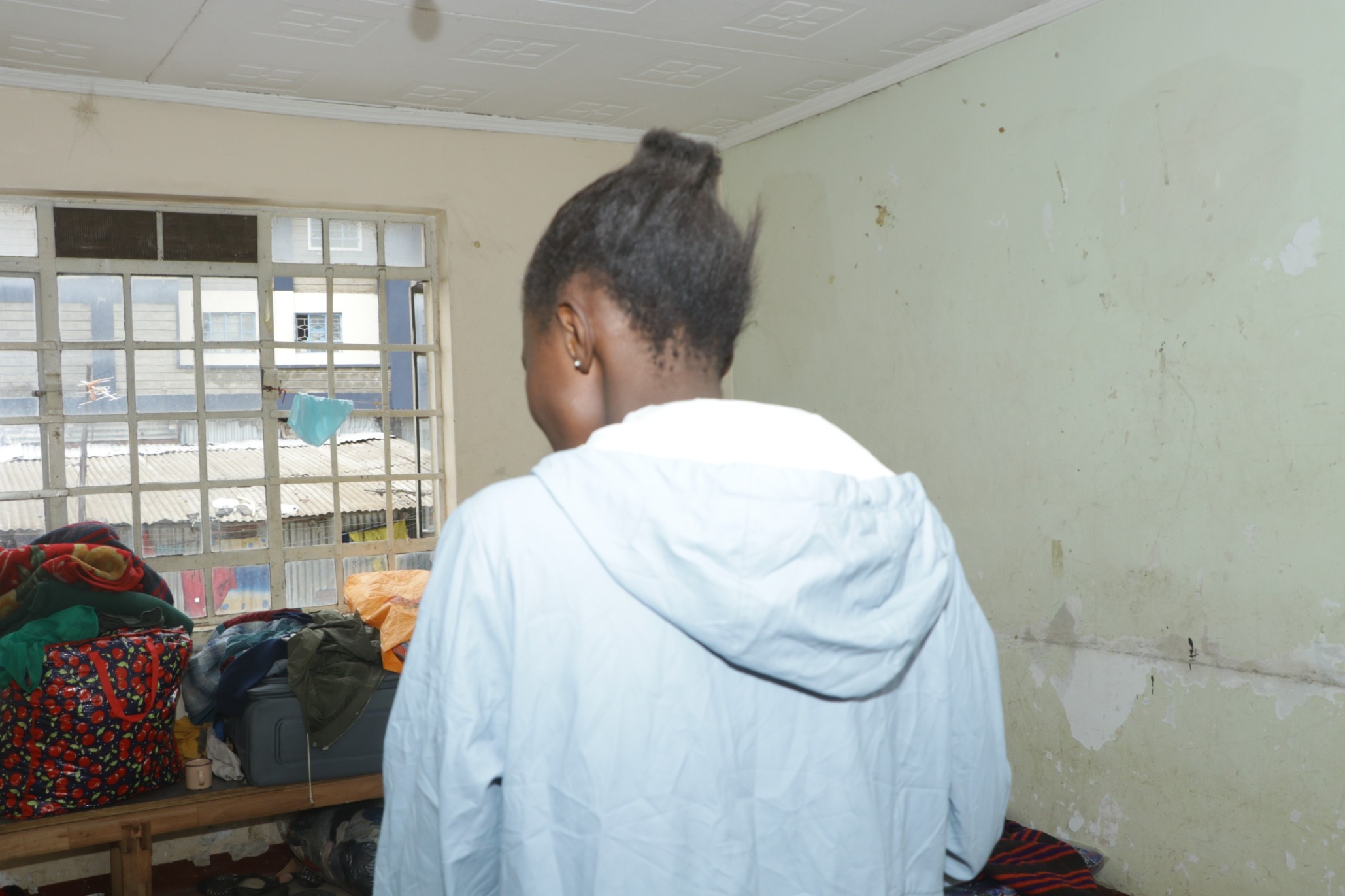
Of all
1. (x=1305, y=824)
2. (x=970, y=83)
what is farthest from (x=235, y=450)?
(x=1305, y=824)

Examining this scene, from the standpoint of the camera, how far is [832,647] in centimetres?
89

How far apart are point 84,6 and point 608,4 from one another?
149cm

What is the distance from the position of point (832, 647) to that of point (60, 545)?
9.57 ft

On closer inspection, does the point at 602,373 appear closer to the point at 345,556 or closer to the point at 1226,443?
the point at 1226,443

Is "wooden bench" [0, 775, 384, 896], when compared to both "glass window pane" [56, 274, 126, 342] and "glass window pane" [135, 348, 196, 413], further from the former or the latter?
"glass window pane" [56, 274, 126, 342]

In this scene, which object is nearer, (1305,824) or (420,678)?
(420,678)

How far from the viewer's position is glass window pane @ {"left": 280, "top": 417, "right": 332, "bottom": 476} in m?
4.04

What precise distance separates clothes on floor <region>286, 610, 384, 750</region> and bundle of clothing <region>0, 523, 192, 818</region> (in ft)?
1.17

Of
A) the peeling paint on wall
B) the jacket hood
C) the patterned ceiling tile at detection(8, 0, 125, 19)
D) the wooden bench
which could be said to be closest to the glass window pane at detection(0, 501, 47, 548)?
the wooden bench

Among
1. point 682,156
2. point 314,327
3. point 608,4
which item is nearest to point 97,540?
point 314,327

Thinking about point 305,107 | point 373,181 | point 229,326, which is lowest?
point 229,326

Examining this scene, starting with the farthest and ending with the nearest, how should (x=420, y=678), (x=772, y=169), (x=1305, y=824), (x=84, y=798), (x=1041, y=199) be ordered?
(x=772, y=169) → (x=1041, y=199) → (x=84, y=798) → (x=1305, y=824) → (x=420, y=678)

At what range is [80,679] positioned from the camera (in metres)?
2.86

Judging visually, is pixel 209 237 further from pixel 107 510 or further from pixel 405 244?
pixel 107 510
